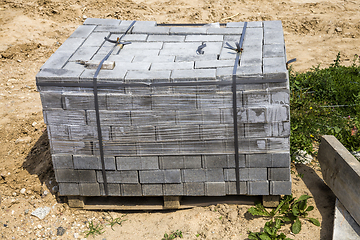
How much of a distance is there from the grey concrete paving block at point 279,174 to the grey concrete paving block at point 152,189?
1.23 m

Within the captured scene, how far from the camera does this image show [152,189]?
169 inches

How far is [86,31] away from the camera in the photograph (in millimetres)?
5059

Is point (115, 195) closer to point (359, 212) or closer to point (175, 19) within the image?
point (359, 212)

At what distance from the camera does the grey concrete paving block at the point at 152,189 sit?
14.0 feet

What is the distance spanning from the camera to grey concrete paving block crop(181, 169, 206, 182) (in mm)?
4160

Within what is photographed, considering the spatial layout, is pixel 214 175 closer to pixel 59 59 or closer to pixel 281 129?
pixel 281 129

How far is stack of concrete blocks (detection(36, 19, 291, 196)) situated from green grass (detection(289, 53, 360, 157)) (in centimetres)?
155

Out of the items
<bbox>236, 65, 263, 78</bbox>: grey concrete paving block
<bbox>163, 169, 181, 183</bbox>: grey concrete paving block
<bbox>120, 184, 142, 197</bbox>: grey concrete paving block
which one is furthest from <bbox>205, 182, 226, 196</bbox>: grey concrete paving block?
<bbox>236, 65, 263, 78</bbox>: grey concrete paving block

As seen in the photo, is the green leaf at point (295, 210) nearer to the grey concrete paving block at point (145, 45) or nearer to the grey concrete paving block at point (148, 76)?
the grey concrete paving block at point (148, 76)

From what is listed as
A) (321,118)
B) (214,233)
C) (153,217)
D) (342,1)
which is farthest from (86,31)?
(342,1)

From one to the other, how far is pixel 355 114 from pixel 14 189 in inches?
205

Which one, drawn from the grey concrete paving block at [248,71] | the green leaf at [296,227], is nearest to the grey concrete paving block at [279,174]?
the green leaf at [296,227]

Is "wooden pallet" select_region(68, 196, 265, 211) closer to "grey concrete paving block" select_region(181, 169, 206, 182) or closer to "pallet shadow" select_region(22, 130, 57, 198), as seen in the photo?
"grey concrete paving block" select_region(181, 169, 206, 182)

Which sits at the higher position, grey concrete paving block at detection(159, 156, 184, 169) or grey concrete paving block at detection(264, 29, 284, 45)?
grey concrete paving block at detection(264, 29, 284, 45)
